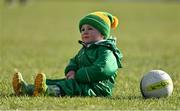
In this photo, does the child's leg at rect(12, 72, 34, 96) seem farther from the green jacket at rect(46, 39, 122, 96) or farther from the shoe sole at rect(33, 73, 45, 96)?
the green jacket at rect(46, 39, 122, 96)

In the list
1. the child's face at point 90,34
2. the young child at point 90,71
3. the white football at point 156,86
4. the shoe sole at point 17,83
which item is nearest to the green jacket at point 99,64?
the young child at point 90,71

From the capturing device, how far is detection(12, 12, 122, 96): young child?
24.0 feet

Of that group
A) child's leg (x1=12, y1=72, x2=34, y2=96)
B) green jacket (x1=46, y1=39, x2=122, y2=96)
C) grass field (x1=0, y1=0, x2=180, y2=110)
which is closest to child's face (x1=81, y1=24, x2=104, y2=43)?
green jacket (x1=46, y1=39, x2=122, y2=96)

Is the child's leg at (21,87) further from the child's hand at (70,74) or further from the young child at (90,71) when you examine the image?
the child's hand at (70,74)

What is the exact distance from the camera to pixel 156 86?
738 centimetres

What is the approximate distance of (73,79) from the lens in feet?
24.5

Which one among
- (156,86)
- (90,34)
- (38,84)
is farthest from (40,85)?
(156,86)

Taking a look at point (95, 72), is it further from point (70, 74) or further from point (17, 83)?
point (17, 83)

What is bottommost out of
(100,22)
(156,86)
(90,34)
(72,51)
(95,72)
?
(156,86)

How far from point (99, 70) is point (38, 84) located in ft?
2.50

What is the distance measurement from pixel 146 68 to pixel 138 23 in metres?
20.3

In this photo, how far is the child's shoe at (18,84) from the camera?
24.0 ft

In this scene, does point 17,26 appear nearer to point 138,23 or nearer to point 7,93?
point 138,23

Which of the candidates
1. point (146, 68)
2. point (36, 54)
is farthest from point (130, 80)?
point (36, 54)
